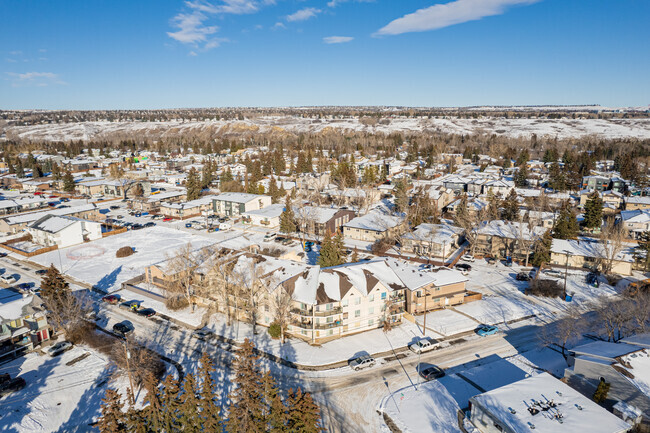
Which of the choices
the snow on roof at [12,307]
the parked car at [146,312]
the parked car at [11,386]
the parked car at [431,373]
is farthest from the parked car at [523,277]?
the snow on roof at [12,307]

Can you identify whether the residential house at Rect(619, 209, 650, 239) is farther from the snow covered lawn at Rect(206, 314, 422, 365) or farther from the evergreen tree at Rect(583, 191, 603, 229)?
the snow covered lawn at Rect(206, 314, 422, 365)

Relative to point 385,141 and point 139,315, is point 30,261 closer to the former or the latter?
point 139,315

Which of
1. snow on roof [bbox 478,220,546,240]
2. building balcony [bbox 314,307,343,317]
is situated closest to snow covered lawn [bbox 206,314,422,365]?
building balcony [bbox 314,307,343,317]

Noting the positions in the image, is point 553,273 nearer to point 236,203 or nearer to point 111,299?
point 111,299

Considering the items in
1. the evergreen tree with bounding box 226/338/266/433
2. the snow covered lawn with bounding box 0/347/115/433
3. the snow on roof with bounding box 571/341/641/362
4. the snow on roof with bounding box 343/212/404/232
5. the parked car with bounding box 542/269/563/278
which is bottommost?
the parked car with bounding box 542/269/563/278

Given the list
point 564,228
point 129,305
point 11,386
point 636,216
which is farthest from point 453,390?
point 636,216
